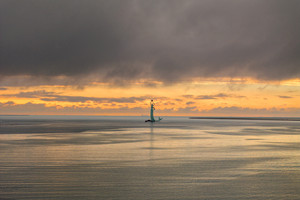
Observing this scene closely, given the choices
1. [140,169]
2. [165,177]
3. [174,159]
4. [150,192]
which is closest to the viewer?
[150,192]

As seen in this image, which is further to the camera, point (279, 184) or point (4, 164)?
point (4, 164)

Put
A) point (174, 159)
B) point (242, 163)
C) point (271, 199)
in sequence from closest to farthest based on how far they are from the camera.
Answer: point (271, 199) → point (242, 163) → point (174, 159)

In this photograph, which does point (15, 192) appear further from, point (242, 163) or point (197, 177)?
point (242, 163)

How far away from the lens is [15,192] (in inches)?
558

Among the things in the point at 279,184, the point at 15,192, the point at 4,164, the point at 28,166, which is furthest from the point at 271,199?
the point at 4,164

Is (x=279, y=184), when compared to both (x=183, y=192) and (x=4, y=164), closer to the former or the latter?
(x=183, y=192)

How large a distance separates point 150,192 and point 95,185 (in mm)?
2773

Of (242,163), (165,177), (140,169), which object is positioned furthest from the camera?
(242,163)

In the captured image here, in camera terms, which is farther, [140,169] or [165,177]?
[140,169]

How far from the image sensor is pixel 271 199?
1342cm

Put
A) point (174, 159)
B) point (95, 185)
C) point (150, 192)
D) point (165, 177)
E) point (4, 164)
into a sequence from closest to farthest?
point (150, 192) < point (95, 185) < point (165, 177) < point (4, 164) < point (174, 159)

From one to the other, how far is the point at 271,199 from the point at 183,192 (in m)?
3.48

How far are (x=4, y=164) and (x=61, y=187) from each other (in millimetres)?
8873

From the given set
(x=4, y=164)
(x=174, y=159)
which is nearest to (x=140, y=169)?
(x=174, y=159)
